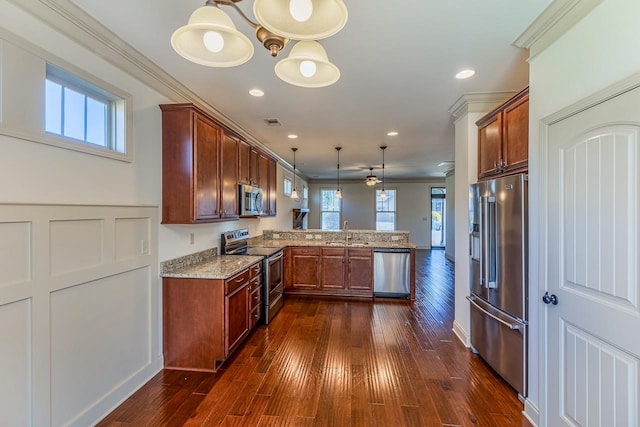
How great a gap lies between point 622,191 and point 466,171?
5.95ft

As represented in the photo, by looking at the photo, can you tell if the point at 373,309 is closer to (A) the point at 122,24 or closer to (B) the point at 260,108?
(B) the point at 260,108

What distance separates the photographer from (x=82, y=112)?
203 centimetres

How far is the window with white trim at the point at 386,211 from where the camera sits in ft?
36.5

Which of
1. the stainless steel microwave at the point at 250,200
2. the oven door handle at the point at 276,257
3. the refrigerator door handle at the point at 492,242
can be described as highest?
the stainless steel microwave at the point at 250,200

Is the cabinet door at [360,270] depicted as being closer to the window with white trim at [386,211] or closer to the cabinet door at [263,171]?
the cabinet door at [263,171]

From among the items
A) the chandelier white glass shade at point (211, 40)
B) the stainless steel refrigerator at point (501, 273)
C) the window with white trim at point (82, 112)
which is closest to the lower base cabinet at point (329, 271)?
the stainless steel refrigerator at point (501, 273)

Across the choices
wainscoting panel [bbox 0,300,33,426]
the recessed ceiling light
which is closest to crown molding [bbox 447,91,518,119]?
the recessed ceiling light

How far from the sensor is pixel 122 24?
77.8 inches

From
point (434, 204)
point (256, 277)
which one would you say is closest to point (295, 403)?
point (256, 277)

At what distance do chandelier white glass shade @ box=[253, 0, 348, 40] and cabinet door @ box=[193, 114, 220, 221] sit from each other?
1805 mm

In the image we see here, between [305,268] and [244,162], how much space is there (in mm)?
2174

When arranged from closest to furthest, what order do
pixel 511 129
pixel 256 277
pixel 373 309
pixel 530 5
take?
pixel 530 5 < pixel 511 129 < pixel 256 277 < pixel 373 309

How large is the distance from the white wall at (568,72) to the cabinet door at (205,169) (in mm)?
2681

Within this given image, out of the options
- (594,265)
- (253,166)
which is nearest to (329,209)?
(253,166)
